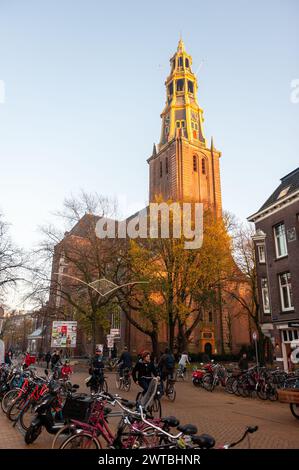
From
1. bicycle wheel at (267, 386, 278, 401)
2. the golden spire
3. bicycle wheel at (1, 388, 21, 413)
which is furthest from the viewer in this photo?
the golden spire

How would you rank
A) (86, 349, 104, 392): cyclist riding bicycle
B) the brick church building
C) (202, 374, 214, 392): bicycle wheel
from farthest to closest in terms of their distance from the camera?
the brick church building → (202, 374, 214, 392): bicycle wheel → (86, 349, 104, 392): cyclist riding bicycle

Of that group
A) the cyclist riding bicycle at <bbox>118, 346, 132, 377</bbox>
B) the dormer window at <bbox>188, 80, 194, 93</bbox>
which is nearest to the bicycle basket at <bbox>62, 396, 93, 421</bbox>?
the cyclist riding bicycle at <bbox>118, 346, 132, 377</bbox>

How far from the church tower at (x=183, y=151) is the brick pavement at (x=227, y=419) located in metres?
38.2

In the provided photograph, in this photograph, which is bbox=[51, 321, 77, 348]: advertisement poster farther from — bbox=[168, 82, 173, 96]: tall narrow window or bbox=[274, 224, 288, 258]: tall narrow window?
bbox=[168, 82, 173, 96]: tall narrow window

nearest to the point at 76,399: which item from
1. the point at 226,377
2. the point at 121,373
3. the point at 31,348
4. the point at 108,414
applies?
the point at 108,414

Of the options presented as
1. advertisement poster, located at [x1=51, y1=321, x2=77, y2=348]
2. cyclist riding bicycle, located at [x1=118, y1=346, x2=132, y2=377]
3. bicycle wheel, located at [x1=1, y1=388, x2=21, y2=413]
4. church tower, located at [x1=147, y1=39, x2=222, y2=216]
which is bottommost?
bicycle wheel, located at [x1=1, y1=388, x2=21, y2=413]

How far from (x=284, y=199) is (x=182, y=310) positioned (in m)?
11.9

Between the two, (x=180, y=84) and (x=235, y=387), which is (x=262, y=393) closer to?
(x=235, y=387)

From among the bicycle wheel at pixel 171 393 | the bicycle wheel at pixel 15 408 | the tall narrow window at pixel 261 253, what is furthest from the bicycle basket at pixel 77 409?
the tall narrow window at pixel 261 253

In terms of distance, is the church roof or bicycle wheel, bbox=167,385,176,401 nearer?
bicycle wheel, bbox=167,385,176,401

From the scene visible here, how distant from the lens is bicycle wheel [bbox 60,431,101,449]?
552cm

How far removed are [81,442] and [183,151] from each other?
2111 inches
